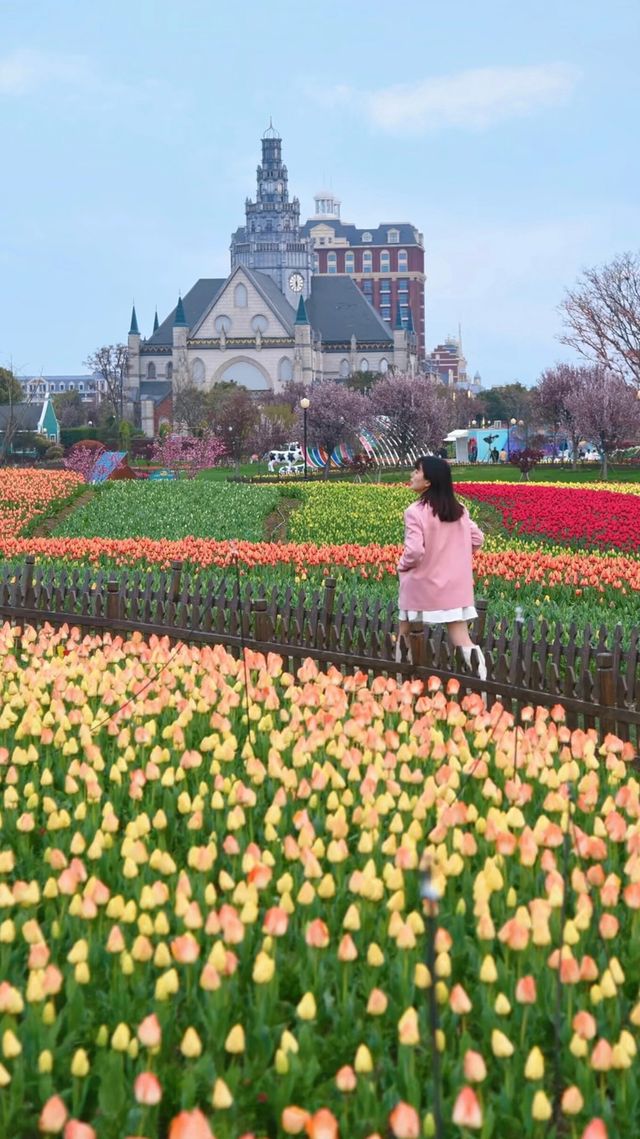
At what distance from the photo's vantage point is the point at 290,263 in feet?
484

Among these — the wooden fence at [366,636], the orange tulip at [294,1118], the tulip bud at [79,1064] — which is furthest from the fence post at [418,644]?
the orange tulip at [294,1118]

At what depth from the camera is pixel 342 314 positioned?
420ft

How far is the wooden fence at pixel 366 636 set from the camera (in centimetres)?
739

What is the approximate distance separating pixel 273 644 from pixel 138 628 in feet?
6.09

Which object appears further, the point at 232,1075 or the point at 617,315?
the point at 617,315

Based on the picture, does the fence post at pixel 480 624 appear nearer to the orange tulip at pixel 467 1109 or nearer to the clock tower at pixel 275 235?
the orange tulip at pixel 467 1109

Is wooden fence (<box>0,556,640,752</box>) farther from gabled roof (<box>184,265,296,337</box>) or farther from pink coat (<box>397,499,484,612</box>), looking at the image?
gabled roof (<box>184,265,296,337</box>)

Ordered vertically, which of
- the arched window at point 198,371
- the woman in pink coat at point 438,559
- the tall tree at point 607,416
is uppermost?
the arched window at point 198,371

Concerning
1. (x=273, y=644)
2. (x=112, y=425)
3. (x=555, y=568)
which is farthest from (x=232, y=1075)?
(x=112, y=425)

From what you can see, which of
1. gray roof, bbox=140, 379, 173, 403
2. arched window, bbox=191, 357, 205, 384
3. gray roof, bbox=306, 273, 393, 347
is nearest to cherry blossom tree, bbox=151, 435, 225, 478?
arched window, bbox=191, 357, 205, 384

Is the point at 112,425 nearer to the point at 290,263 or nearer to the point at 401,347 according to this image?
the point at 401,347

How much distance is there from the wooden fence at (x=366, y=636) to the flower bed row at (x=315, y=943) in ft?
4.71

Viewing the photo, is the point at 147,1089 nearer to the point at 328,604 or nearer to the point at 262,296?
the point at 328,604

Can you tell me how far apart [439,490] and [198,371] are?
110 metres
